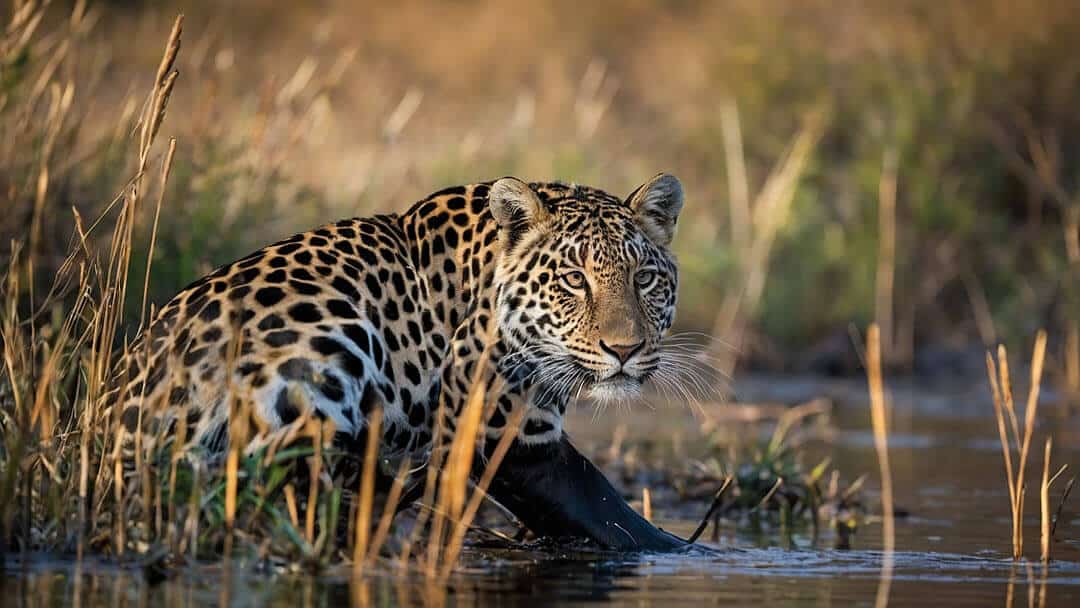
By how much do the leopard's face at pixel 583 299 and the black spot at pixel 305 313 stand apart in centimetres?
110

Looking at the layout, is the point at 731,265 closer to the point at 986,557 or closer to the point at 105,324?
the point at 986,557

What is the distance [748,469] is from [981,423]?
4.58m

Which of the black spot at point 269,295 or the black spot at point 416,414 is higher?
the black spot at point 269,295

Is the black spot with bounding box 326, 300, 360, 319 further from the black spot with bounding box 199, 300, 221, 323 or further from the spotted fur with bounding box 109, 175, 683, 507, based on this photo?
the black spot with bounding box 199, 300, 221, 323

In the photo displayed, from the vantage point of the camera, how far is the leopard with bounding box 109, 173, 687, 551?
22.4 feet

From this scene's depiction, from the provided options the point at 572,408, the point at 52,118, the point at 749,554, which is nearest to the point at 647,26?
the point at 572,408

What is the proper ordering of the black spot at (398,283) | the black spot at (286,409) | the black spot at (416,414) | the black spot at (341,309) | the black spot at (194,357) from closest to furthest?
1. the black spot at (286,409)
2. the black spot at (194,357)
3. the black spot at (341,309)
4. the black spot at (416,414)
5. the black spot at (398,283)

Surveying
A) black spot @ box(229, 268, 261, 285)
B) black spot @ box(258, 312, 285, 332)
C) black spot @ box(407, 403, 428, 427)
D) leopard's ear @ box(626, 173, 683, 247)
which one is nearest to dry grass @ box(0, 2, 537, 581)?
black spot @ box(258, 312, 285, 332)

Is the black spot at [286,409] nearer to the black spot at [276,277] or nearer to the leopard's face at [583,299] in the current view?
the black spot at [276,277]

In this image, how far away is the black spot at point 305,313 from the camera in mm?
6648

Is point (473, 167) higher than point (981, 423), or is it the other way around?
point (473, 167)

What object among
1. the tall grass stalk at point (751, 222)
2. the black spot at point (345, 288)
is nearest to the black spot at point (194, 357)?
the black spot at point (345, 288)

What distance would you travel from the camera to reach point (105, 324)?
6.34 m

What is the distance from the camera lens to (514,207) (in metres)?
7.70
